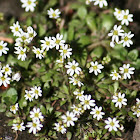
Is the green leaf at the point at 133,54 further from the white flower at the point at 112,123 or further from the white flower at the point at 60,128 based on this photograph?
the white flower at the point at 60,128

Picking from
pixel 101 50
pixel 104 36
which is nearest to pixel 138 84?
pixel 101 50

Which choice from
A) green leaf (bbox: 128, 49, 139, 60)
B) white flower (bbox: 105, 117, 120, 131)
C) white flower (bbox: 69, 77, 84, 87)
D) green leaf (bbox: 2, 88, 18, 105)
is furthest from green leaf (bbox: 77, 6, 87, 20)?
white flower (bbox: 105, 117, 120, 131)

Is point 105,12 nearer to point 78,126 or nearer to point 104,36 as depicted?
point 104,36

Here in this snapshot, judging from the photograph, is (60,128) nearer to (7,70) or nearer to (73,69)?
(73,69)

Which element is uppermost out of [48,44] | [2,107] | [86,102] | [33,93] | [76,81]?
[48,44]

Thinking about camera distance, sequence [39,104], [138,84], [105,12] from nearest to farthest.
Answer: [39,104] → [138,84] → [105,12]

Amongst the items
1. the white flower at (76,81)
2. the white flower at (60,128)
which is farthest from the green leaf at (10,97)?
the white flower at (76,81)

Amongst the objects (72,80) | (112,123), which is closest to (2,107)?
(72,80)
